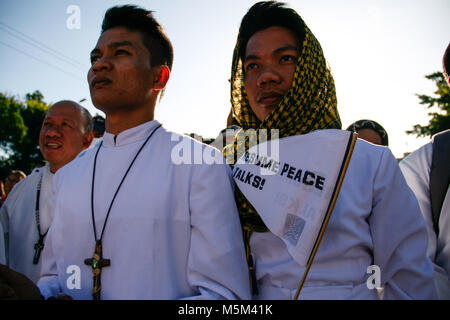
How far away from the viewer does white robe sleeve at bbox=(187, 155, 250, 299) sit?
1.51 metres

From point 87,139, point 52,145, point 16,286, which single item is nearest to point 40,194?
point 52,145

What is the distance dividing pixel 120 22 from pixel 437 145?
82.8 inches

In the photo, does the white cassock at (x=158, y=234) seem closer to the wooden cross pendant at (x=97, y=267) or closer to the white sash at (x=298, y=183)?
the wooden cross pendant at (x=97, y=267)

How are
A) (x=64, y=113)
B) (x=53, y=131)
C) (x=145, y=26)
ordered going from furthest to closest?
(x=64, y=113) → (x=53, y=131) → (x=145, y=26)

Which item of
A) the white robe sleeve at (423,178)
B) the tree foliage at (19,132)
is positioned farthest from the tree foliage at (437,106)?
the tree foliage at (19,132)

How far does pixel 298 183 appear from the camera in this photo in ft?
4.77

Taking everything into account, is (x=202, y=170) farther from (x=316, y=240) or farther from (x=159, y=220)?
(x=316, y=240)

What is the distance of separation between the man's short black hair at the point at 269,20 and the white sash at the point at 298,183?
687mm

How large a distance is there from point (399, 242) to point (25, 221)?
302cm

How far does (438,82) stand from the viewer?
23141mm

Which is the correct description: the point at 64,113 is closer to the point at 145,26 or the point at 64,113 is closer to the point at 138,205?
the point at 145,26

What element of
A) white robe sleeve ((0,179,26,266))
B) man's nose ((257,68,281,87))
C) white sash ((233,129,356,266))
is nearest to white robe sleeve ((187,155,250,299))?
white sash ((233,129,356,266))

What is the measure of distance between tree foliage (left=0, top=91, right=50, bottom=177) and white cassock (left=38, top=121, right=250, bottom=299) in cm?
3669

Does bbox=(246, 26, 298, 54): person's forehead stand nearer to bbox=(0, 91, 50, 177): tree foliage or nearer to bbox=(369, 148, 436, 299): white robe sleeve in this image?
bbox=(369, 148, 436, 299): white robe sleeve
